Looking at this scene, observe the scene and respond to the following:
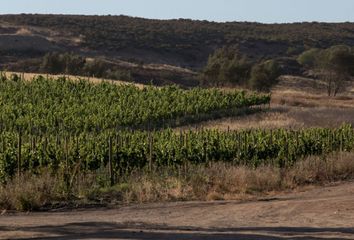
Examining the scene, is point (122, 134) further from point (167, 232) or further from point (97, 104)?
point (167, 232)

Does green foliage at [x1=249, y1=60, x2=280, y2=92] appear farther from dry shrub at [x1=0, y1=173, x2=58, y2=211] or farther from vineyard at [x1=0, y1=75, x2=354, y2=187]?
Result: dry shrub at [x1=0, y1=173, x2=58, y2=211]

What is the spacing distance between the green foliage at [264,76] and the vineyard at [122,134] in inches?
1000

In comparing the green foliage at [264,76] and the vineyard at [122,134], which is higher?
the vineyard at [122,134]

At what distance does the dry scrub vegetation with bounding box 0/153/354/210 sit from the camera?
61.4ft

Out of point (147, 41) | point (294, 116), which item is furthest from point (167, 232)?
point (147, 41)

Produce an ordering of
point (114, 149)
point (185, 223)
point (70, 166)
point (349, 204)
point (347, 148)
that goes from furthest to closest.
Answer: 1. point (347, 148)
2. point (114, 149)
3. point (70, 166)
4. point (349, 204)
5. point (185, 223)

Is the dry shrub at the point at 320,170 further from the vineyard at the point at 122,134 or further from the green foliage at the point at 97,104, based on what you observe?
the green foliage at the point at 97,104

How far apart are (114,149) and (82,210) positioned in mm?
8278

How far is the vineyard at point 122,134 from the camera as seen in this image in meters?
25.9

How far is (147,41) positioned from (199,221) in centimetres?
11744

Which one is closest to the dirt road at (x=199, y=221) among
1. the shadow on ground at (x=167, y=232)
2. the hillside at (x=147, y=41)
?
the shadow on ground at (x=167, y=232)

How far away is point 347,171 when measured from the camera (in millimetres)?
27531

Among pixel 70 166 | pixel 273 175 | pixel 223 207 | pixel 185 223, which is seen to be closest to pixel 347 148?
pixel 273 175

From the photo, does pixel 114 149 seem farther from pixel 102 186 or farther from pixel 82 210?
pixel 82 210
